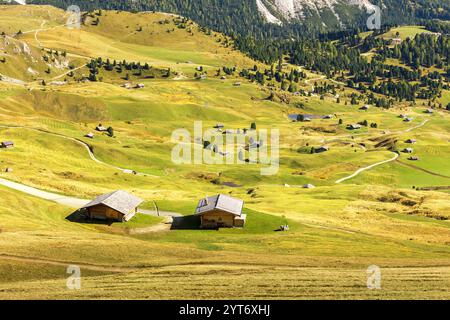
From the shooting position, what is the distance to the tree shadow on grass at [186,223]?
279 ft

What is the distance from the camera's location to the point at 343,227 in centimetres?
8962

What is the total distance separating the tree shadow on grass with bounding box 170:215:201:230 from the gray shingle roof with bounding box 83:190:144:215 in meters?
8.59

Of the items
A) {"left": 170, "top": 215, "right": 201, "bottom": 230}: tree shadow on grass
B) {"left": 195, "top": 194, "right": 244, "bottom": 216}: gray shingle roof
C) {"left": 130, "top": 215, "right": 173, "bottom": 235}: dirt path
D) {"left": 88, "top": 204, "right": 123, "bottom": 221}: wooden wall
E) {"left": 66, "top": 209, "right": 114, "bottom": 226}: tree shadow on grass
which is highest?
{"left": 195, "top": 194, "right": 244, "bottom": 216}: gray shingle roof

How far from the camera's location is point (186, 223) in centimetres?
8769

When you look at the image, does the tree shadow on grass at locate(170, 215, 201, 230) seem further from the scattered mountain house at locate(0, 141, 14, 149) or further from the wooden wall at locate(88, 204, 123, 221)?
the scattered mountain house at locate(0, 141, 14, 149)

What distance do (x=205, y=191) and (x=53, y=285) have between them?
8845cm

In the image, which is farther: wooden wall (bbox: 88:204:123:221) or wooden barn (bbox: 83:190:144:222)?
wooden wall (bbox: 88:204:123:221)

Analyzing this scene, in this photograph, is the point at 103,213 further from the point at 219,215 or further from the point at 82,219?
the point at 219,215

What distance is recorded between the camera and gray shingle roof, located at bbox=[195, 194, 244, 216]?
85438 millimetres

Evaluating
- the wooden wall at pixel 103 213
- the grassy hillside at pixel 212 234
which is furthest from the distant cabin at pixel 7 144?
the wooden wall at pixel 103 213

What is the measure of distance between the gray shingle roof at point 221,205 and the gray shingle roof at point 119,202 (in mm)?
12708

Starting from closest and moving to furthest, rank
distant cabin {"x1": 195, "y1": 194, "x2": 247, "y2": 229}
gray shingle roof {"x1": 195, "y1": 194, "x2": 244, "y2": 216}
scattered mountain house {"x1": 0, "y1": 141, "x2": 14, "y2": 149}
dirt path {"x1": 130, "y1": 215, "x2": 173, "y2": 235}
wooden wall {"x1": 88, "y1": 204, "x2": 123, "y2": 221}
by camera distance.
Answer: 1. dirt path {"x1": 130, "y1": 215, "x2": 173, "y2": 235}
2. wooden wall {"x1": 88, "y1": 204, "x2": 123, "y2": 221}
3. distant cabin {"x1": 195, "y1": 194, "x2": 247, "y2": 229}
4. gray shingle roof {"x1": 195, "y1": 194, "x2": 244, "y2": 216}
5. scattered mountain house {"x1": 0, "y1": 141, "x2": 14, "y2": 149}

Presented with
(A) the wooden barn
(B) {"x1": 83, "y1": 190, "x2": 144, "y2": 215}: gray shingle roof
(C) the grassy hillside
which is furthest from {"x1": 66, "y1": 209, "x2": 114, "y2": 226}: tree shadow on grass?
(B) {"x1": 83, "y1": 190, "x2": 144, "y2": 215}: gray shingle roof
